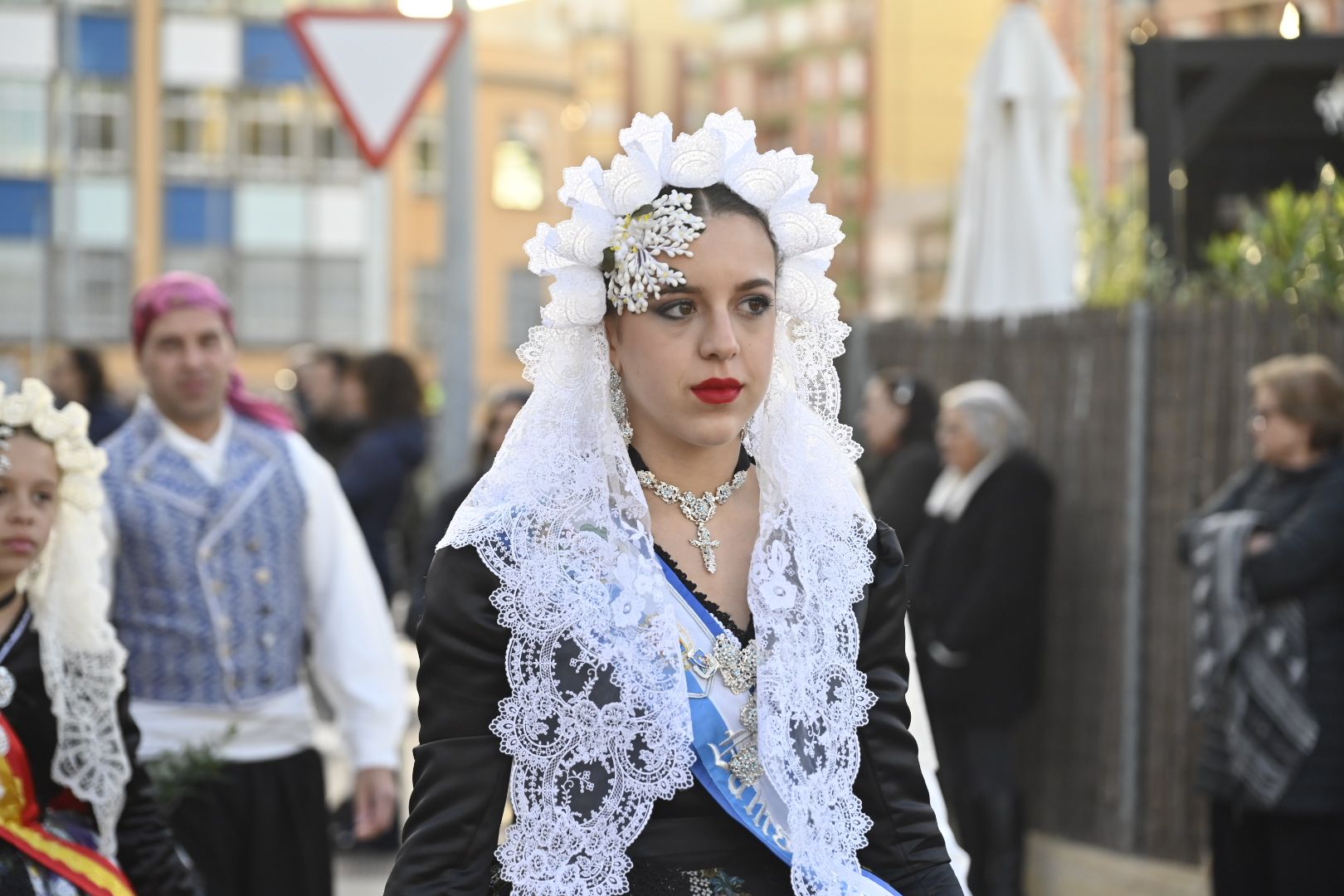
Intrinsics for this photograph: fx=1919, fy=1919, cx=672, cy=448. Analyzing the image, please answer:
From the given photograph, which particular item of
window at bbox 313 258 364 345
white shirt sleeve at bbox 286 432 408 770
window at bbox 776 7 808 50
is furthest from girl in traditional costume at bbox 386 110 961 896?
window at bbox 776 7 808 50

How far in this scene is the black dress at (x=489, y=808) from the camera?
8.45 ft

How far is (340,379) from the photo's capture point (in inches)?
400

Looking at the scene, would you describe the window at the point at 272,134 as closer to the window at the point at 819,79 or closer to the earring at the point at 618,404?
the window at the point at 819,79

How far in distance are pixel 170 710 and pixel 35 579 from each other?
2.90 ft

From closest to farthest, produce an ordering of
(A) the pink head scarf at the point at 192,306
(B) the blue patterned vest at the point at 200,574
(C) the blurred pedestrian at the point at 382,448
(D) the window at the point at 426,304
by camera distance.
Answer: (B) the blue patterned vest at the point at 200,574
(A) the pink head scarf at the point at 192,306
(C) the blurred pedestrian at the point at 382,448
(D) the window at the point at 426,304

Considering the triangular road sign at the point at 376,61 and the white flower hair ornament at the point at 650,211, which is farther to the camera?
the triangular road sign at the point at 376,61

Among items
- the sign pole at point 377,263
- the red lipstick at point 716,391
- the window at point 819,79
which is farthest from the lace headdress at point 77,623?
the window at point 819,79

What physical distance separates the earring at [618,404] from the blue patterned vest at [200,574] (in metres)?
2.42

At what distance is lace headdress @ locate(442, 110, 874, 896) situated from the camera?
264 centimetres

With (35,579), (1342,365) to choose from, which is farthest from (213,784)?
(1342,365)

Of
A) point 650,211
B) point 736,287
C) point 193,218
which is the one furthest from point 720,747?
point 193,218

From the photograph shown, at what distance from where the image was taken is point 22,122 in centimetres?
4228

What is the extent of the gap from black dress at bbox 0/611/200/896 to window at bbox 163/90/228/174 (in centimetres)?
4092

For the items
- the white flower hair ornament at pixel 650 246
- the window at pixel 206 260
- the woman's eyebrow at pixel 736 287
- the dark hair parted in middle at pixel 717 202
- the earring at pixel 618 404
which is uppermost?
the window at pixel 206 260
